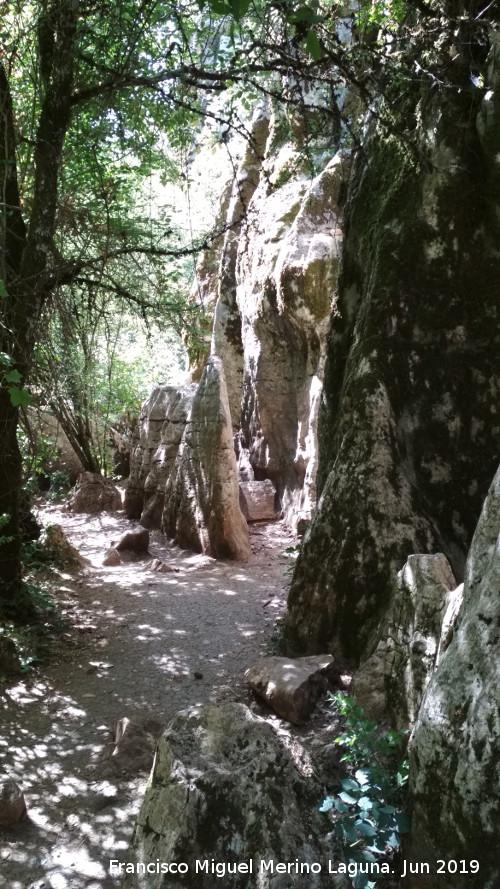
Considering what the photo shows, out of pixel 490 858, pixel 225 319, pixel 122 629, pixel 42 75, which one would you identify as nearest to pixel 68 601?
pixel 122 629

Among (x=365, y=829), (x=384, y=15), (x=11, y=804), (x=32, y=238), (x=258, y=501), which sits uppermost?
(x=384, y=15)

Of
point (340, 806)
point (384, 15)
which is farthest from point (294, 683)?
point (384, 15)

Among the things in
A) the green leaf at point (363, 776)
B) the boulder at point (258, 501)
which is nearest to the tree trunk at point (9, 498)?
the green leaf at point (363, 776)

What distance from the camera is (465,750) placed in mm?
2113

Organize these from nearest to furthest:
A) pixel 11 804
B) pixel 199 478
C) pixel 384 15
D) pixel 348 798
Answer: pixel 348 798 < pixel 11 804 < pixel 384 15 < pixel 199 478

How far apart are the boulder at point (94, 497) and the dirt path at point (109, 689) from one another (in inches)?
146

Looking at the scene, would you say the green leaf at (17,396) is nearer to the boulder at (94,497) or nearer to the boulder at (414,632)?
the boulder at (414,632)

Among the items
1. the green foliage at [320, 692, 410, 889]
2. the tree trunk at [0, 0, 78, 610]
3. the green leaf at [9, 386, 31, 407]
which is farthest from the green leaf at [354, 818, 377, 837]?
the tree trunk at [0, 0, 78, 610]

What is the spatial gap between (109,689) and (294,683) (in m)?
1.57

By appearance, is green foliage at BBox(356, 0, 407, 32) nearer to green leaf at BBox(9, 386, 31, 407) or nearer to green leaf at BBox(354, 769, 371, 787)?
green leaf at BBox(9, 386, 31, 407)

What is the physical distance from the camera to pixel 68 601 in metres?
6.78

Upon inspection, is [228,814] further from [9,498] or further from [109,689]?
[9,498]

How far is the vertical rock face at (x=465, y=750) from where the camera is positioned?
6.61ft

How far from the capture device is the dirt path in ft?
10.3
